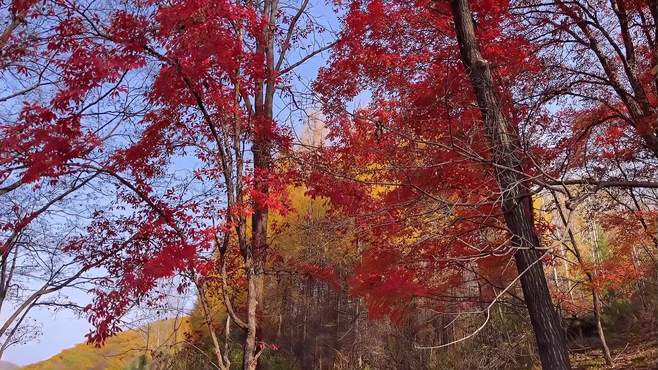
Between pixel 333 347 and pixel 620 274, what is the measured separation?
11373mm

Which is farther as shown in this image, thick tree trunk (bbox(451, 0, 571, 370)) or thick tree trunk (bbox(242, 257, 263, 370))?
thick tree trunk (bbox(242, 257, 263, 370))

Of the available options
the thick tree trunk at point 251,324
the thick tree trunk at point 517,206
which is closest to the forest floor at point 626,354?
the thick tree trunk at point 517,206

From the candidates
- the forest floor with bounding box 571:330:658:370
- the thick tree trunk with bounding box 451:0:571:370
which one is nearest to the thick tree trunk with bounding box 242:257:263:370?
the thick tree trunk with bounding box 451:0:571:370

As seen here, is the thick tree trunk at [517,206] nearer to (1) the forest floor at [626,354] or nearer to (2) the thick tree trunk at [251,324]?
(2) the thick tree trunk at [251,324]

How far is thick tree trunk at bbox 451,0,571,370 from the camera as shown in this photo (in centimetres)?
510

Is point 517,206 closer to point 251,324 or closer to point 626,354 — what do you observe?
point 251,324

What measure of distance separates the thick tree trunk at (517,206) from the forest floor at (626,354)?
550 cm

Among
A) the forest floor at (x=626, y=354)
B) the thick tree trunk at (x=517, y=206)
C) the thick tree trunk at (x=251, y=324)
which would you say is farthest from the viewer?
the forest floor at (x=626, y=354)

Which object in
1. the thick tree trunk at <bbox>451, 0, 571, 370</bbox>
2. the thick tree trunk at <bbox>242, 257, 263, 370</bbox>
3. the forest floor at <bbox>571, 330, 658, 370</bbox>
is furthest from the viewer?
the forest floor at <bbox>571, 330, 658, 370</bbox>

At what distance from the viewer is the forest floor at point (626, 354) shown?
9.73m

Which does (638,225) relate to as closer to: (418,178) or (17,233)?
(418,178)

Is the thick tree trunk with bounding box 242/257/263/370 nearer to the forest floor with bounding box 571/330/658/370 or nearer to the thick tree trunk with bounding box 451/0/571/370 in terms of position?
the thick tree trunk with bounding box 451/0/571/370

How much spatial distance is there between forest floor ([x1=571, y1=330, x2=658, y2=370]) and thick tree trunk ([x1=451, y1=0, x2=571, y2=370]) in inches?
216

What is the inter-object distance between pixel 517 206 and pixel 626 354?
26.2 ft
